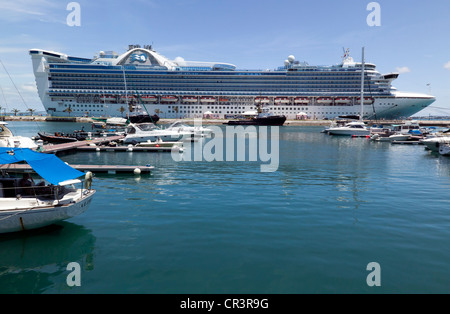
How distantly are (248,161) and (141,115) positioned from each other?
2616 inches

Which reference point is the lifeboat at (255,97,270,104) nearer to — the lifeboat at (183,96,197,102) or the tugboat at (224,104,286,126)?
the tugboat at (224,104,286,126)

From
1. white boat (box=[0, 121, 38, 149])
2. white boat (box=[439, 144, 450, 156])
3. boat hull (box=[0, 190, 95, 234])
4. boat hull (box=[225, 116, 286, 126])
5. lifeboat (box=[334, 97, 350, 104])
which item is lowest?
boat hull (box=[0, 190, 95, 234])

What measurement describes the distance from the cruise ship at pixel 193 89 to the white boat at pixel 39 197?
104855 millimetres

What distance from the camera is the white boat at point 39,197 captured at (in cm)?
995

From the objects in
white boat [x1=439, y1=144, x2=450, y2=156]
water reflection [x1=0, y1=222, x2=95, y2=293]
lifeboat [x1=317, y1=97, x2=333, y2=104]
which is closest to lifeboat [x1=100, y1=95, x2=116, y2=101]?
lifeboat [x1=317, y1=97, x2=333, y2=104]

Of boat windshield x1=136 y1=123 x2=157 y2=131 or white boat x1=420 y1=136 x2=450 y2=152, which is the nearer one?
white boat x1=420 y1=136 x2=450 y2=152

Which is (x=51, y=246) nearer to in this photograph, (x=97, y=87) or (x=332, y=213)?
(x=332, y=213)

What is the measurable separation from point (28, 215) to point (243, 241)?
7.20 m

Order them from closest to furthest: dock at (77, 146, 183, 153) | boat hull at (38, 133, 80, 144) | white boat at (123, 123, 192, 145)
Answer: dock at (77, 146, 183, 153) → boat hull at (38, 133, 80, 144) → white boat at (123, 123, 192, 145)

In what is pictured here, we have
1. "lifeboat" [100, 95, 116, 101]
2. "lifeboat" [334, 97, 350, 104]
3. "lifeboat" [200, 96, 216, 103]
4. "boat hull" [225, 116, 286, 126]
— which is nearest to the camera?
"boat hull" [225, 116, 286, 126]

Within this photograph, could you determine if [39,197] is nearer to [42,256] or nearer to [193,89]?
[42,256]

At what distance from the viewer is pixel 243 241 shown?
10039 millimetres

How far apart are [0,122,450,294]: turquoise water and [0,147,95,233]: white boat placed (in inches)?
26.4

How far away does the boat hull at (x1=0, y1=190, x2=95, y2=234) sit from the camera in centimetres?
980
